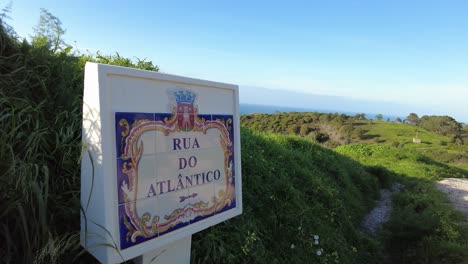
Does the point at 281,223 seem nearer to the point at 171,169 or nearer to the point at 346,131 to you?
the point at 171,169

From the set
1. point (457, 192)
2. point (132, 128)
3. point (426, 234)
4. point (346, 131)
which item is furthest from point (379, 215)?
point (346, 131)

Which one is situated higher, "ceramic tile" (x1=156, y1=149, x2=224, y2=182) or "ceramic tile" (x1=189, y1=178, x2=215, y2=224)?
"ceramic tile" (x1=156, y1=149, x2=224, y2=182)

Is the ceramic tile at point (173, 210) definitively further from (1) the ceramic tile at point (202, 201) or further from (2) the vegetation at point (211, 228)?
(2) the vegetation at point (211, 228)

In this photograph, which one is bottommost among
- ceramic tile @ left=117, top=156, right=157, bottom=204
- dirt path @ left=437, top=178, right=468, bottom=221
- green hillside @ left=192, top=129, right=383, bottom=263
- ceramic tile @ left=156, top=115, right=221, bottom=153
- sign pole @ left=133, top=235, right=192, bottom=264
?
dirt path @ left=437, top=178, right=468, bottom=221

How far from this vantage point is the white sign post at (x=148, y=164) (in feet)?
5.01

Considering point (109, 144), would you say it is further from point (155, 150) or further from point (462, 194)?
point (462, 194)

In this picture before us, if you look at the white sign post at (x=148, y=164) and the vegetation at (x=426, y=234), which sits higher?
the white sign post at (x=148, y=164)

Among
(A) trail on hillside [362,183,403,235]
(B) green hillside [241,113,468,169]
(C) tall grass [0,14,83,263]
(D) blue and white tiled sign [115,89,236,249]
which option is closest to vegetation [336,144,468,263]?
(A) trail on hillside [362,183,403,235]

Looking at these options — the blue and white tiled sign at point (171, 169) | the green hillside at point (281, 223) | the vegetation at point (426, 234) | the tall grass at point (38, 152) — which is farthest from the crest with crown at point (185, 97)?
the vegetation at point (426, 234)

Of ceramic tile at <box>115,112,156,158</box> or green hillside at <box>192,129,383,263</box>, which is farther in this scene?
green hillside at <box>192,129,383,263</box>

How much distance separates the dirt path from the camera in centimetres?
780

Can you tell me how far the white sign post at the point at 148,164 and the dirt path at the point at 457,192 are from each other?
24.0 ft

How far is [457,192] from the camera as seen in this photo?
9734mm

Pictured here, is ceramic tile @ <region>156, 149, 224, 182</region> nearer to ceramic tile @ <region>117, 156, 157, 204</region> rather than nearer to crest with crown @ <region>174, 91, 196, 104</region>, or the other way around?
ceramic tile @ <region>117, 156, 157, 204</region>
